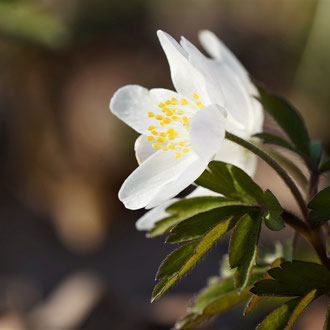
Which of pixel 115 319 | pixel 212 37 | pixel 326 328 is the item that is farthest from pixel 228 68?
pixel 115 319

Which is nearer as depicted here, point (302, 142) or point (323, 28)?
point (302, 142)

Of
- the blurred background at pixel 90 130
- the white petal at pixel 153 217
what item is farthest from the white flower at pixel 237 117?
the blurred background at pixel 90 130

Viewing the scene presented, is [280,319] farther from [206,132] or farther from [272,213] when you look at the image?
[206,132]

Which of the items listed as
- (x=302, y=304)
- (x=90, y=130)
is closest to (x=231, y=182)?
(x=302, y=304)

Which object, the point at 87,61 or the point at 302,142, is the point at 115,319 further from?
the point at 87,61

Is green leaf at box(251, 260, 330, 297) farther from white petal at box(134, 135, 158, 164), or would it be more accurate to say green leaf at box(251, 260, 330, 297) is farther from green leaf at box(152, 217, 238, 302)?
white petal at box(134, 135, 158, 164)

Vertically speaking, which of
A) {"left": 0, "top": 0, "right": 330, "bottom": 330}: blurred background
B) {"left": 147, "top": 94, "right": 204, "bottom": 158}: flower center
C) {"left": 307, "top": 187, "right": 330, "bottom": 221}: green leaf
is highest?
{"left": 147, "top": 94, "right": 204, "bottom": 158}: flower center

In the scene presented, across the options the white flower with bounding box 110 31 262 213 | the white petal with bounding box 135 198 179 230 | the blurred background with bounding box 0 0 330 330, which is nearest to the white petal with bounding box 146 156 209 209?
the white flower with bounding box 110 31 262 213
